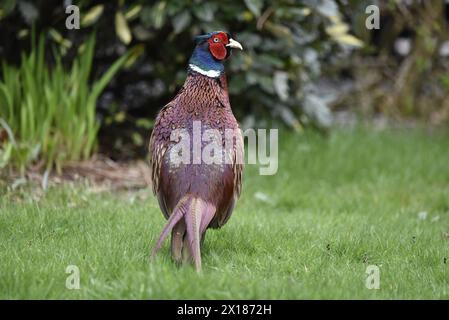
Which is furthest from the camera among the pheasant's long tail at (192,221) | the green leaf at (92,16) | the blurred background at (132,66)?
the green leaf at (92,16)

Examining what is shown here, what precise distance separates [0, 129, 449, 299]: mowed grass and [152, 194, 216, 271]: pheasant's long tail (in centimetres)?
10

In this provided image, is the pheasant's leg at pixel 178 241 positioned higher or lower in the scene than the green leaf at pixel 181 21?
lower

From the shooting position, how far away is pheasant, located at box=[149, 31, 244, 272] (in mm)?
3605

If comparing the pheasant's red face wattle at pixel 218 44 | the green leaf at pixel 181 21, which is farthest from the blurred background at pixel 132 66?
the pheasant's red face wattle at pixel 218 44

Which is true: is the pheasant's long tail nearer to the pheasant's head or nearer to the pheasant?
the pheasant

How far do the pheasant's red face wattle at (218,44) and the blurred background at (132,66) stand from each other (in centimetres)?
198

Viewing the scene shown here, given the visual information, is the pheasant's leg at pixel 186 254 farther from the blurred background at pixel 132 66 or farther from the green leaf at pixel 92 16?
the green leaf at pixel 92 16

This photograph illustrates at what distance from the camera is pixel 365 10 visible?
22.0 ft

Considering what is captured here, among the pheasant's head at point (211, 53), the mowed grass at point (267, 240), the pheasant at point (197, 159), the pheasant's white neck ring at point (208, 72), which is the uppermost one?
the pheasant's head at point (211, 53)

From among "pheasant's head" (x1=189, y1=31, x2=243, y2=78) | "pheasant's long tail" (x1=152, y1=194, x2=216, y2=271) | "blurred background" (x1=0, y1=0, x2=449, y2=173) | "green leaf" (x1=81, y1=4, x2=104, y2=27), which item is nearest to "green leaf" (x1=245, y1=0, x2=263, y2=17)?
"blurred background" (x1=0, y1=0, x2=449, y2=173)

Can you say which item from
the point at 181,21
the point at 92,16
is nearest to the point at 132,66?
the point at 92,16

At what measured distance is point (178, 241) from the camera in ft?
12.0

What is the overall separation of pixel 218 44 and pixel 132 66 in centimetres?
295

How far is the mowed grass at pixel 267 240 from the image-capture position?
333 cm
